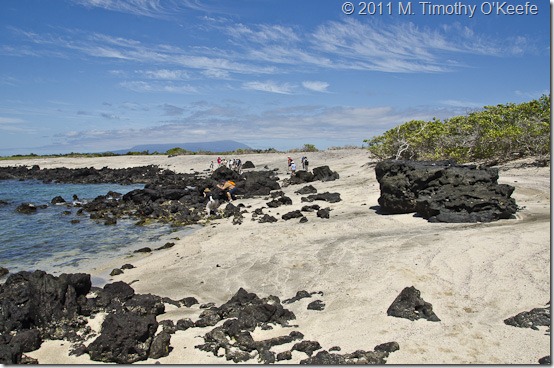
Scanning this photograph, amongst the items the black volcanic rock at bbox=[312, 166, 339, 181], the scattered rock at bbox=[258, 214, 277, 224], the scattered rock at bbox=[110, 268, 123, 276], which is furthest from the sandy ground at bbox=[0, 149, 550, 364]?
the black volcanic rock at bbox=[312, 166, 339, 181]

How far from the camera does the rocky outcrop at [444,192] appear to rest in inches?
523

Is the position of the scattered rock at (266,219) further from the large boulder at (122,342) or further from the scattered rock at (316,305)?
the large boulder at (122,342)

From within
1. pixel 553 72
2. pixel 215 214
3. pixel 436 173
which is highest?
pixel 553 72

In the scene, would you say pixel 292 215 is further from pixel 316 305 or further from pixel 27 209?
pixel 27 209

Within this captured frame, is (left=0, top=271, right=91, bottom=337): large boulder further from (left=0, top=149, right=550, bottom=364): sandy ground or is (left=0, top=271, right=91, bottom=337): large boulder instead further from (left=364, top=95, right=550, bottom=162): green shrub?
(left=364, top=95, right=550, bottom=162): green shrub

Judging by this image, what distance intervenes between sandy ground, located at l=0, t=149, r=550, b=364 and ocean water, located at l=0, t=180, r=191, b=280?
1.56m

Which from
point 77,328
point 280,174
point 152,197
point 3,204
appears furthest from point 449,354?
point 280,174

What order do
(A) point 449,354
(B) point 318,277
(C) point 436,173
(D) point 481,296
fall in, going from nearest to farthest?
(A) point 449,354 < (D) point 481,296 < (B) point 318,277 < (C) point 436,173

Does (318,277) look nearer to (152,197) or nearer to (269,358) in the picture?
(269,358)

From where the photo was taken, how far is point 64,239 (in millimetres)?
17609

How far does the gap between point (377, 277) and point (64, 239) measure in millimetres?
13255

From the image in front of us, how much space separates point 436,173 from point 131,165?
55037 mm

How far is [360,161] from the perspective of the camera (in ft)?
133

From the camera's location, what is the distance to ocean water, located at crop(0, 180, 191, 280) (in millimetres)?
14086
